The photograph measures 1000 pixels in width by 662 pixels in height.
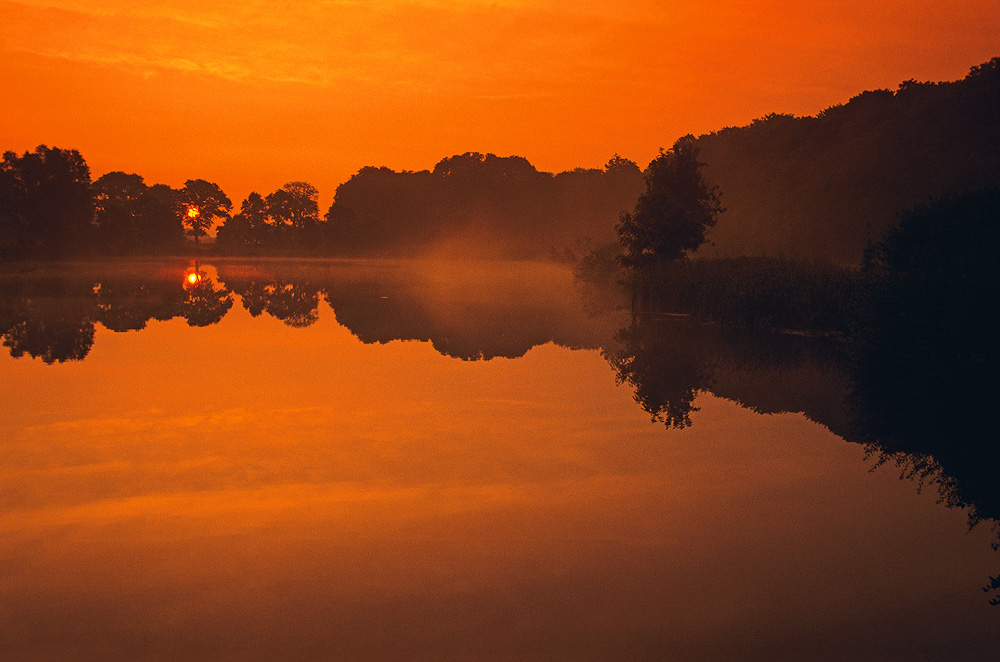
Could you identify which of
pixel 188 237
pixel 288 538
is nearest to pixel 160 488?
pixel 288 538

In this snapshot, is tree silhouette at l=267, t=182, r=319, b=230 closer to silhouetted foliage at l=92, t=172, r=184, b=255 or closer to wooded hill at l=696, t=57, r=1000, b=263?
silhouetted foliage at l=92, t=172, r=184, b=255

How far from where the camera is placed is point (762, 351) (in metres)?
20.9

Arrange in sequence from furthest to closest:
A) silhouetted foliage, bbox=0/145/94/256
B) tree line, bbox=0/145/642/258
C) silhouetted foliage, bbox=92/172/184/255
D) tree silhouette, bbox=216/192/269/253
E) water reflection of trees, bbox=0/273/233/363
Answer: tree silhouette, bbox=216/192/269/253
tree line, bbox=0/145/642/258
silhouetted foliage, bbox=92/172/184/255
silhouetted foliage, bbox=0/145/94/256
water reflection of trees, bbox=0/273/233/363

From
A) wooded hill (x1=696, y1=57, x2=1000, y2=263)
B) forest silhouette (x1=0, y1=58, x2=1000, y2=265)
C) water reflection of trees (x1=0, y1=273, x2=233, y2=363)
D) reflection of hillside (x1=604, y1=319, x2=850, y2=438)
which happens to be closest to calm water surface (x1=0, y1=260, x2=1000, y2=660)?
reflection of hillside (x1=604, y1=319, x2=850, y2=438)

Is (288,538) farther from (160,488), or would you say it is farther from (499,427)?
(499,427)

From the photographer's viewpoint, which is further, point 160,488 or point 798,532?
point 160,488

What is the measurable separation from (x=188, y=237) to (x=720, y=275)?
17683 centimetres

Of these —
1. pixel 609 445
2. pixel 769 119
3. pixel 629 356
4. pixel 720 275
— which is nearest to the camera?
pixel 609 445

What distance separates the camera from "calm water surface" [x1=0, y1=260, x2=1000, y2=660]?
5.78 metres

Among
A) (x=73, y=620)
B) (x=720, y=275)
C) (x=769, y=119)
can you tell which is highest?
(x=769, y=119)

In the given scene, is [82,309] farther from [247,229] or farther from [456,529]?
[247,229]

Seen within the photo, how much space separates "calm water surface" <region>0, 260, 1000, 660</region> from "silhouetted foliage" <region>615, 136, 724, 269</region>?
22.5 metres

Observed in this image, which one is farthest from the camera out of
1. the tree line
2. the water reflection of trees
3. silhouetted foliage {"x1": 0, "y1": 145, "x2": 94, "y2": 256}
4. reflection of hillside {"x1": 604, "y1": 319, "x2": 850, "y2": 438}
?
the tree line

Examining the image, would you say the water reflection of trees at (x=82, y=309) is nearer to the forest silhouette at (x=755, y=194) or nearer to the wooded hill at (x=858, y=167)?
the forest silhouette at (x=755, y=194)
